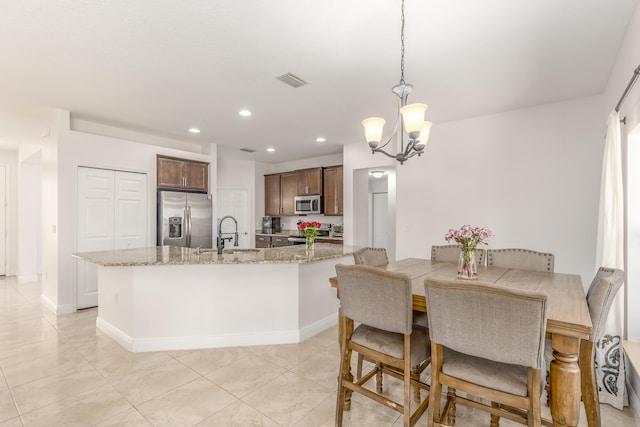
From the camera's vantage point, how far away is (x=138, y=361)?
9.09 feet

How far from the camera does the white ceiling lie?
2.09 meters

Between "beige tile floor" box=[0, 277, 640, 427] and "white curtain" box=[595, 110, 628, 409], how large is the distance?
158 millimetres

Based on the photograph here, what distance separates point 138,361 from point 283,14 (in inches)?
122

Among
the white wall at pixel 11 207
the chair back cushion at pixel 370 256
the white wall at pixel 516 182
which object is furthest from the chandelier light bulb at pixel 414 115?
the white wall at pixel 11 207

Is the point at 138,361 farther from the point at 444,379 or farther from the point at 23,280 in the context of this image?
the point at 23,280

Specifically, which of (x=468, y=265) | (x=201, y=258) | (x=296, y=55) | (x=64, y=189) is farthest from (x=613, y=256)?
(x=64, y=189)

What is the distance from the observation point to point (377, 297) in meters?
1.80

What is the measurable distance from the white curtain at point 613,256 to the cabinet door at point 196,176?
5368 millimetres

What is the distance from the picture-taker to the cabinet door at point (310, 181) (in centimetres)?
664

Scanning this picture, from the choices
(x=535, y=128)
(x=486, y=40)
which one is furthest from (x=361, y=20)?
(x=535, y=128)

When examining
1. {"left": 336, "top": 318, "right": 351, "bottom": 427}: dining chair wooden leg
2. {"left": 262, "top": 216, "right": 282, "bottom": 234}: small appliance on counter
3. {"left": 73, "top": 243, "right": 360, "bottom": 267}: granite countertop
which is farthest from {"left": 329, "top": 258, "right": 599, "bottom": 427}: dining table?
{"left": 262, "top": 216, "right": 282, "bottom": 234}: small appliance on counter

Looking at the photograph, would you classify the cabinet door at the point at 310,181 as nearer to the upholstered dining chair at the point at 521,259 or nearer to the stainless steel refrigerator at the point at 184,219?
the stainless steel refrigerator at the point at 184,219

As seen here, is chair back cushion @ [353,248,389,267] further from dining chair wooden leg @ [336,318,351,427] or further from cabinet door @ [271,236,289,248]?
cabinet door @ [271,236,289,248]

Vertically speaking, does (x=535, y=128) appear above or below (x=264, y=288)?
above
